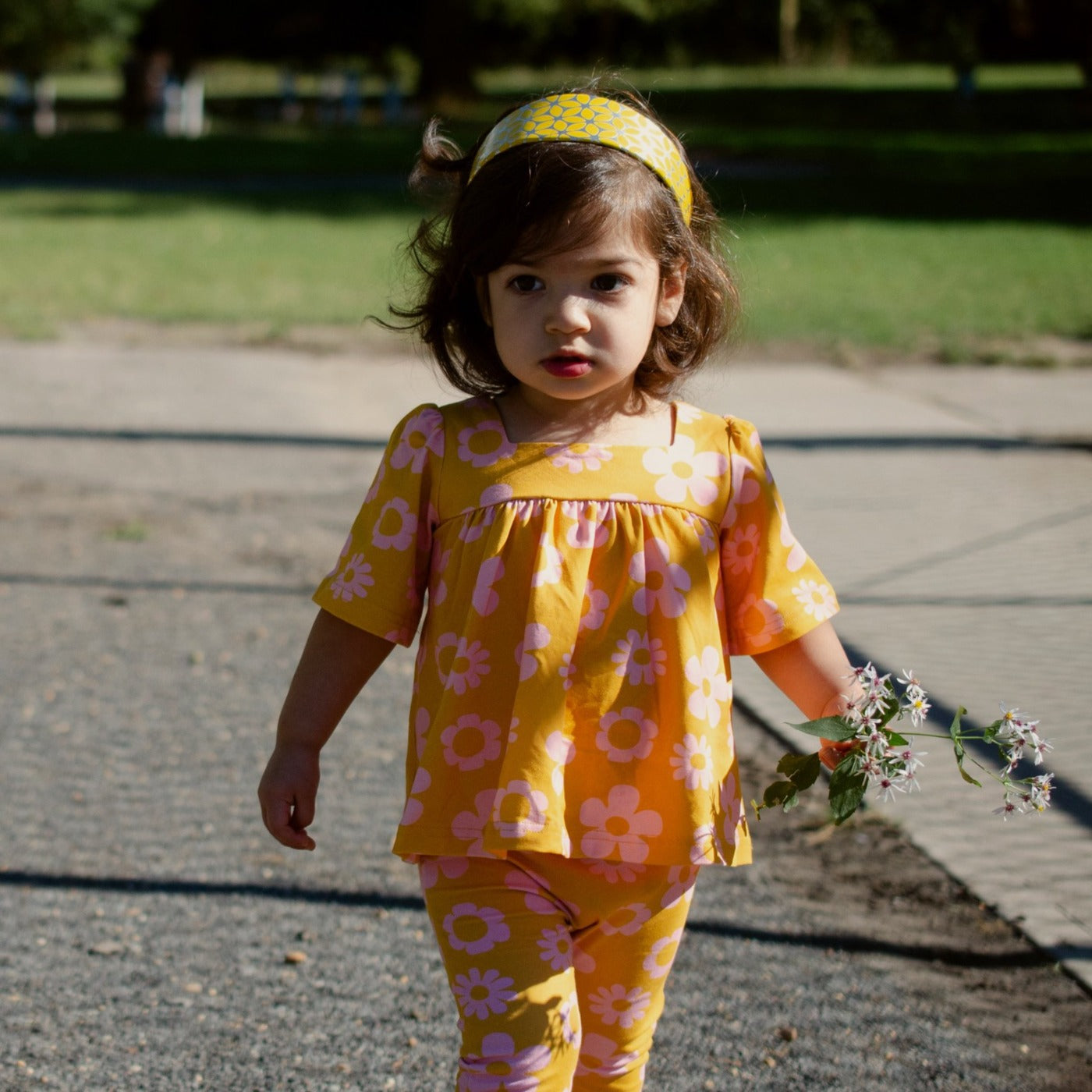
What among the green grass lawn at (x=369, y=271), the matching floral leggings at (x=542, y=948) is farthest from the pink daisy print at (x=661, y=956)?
the green grass lawn at (x=369, y=271)

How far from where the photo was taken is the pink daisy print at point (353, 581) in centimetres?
211

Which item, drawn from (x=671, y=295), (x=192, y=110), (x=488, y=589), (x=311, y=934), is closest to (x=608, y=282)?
(x=671, y=295)

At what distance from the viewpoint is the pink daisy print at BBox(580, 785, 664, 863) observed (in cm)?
201

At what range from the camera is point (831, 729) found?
2043 mm

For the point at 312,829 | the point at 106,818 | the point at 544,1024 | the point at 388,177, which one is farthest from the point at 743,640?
the point at 388,177

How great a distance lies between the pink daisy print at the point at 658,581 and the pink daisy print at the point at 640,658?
4cm

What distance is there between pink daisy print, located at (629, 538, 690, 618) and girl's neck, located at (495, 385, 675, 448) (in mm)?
174

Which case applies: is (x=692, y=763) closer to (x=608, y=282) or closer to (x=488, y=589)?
(x=488, y=589)

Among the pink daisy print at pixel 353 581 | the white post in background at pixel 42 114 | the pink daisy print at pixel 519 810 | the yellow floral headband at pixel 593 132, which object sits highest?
the white post in background at pixel 42 114

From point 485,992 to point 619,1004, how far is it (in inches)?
9.3

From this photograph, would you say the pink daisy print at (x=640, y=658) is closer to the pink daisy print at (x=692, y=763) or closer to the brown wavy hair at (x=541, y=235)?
the pink daisy print at (x=692, y=763)

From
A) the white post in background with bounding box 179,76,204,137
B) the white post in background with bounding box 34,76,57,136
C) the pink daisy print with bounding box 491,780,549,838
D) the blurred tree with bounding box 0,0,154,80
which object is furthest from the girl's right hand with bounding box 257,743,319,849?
the blurred tree with bounding box 0,0,154,80

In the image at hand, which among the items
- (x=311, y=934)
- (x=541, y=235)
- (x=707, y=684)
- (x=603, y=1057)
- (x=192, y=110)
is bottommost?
(x=311, y=934)

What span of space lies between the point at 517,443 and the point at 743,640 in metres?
0.41
